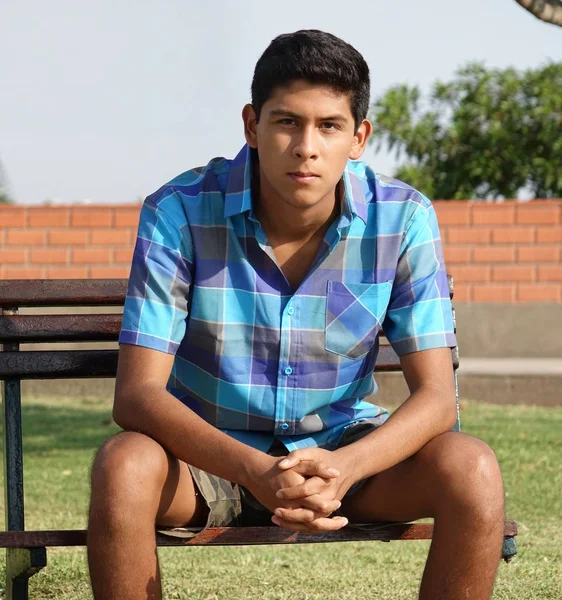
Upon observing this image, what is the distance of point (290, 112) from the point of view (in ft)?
9.80

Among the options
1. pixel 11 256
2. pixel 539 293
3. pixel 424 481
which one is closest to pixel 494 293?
pixel 539 293

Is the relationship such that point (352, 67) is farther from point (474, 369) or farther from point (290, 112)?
point (474, 369)

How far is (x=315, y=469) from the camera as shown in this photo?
2682 mm

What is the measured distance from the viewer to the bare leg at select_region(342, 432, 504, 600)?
8.81 ft

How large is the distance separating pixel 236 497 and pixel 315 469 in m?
0.39

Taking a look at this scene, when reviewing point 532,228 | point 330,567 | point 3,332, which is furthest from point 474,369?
point 3,332

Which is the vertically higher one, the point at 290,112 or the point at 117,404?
the point at 290,112

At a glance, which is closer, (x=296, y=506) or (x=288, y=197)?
(x=296, y=506)

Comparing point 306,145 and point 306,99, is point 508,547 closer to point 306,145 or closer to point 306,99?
point 306,145

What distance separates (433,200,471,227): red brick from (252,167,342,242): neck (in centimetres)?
753

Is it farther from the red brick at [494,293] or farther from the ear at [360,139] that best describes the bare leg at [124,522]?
the red brick at [494,293]

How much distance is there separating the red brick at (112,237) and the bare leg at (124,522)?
7875 millimetres

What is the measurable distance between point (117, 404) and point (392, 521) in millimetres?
755

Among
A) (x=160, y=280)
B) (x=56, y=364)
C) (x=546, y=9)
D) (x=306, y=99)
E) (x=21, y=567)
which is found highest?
(x=546, y=9)
